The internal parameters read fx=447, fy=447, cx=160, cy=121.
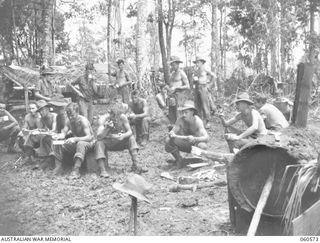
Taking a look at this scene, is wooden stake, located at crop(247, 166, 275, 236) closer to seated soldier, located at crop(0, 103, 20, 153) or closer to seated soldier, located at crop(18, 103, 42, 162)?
seated soldier, located at crop(18, 103, 42, 162)

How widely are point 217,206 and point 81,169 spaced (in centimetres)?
291

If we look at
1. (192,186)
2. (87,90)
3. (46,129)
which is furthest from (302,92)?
(87,90)

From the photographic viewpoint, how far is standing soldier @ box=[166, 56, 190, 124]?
988cm

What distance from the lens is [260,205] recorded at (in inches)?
163

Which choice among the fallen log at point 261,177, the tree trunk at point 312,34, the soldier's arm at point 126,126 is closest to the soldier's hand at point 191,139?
the soldier's arm at point 126,126

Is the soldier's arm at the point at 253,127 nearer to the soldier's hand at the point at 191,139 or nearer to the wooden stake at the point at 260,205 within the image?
the soldier's hand at the point at 191,139

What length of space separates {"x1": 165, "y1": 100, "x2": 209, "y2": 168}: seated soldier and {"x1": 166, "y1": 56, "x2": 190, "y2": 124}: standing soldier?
8.20ft

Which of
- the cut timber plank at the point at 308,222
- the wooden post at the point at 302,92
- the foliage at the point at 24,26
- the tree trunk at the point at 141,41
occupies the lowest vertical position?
the cut timber plank at the point at 308,222

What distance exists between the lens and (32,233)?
16.2 ft

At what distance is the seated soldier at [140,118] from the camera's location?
9.18 metres

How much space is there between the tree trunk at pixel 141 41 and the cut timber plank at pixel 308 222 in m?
8.13

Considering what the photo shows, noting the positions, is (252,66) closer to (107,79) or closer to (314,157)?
(107,79)

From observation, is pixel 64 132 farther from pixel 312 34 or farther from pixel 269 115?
pixel 312 34

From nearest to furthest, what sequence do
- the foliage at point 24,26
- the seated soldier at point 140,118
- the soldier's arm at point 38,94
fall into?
the seated soldier at point 140,118
the soldier's arm at point 38,94
the foliage at point 24,26
